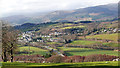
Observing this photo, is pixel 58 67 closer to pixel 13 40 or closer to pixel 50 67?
pixel 50 67

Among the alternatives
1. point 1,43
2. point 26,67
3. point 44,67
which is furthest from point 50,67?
point 1,43

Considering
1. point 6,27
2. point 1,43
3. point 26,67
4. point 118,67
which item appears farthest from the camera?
point 6,27

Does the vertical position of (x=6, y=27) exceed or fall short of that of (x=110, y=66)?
it exceeds it

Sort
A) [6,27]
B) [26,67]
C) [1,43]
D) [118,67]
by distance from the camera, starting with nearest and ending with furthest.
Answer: [118,67] < [26,67] < [1,43] < [6,27]

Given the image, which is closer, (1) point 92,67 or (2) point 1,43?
(1) point 92,67

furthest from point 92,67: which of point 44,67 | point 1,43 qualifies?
point 1,43

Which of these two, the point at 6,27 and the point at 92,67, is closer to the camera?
the point at 92,67

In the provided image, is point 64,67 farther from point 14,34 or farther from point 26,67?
point 14,34

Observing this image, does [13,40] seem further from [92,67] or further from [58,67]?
[92,67]
